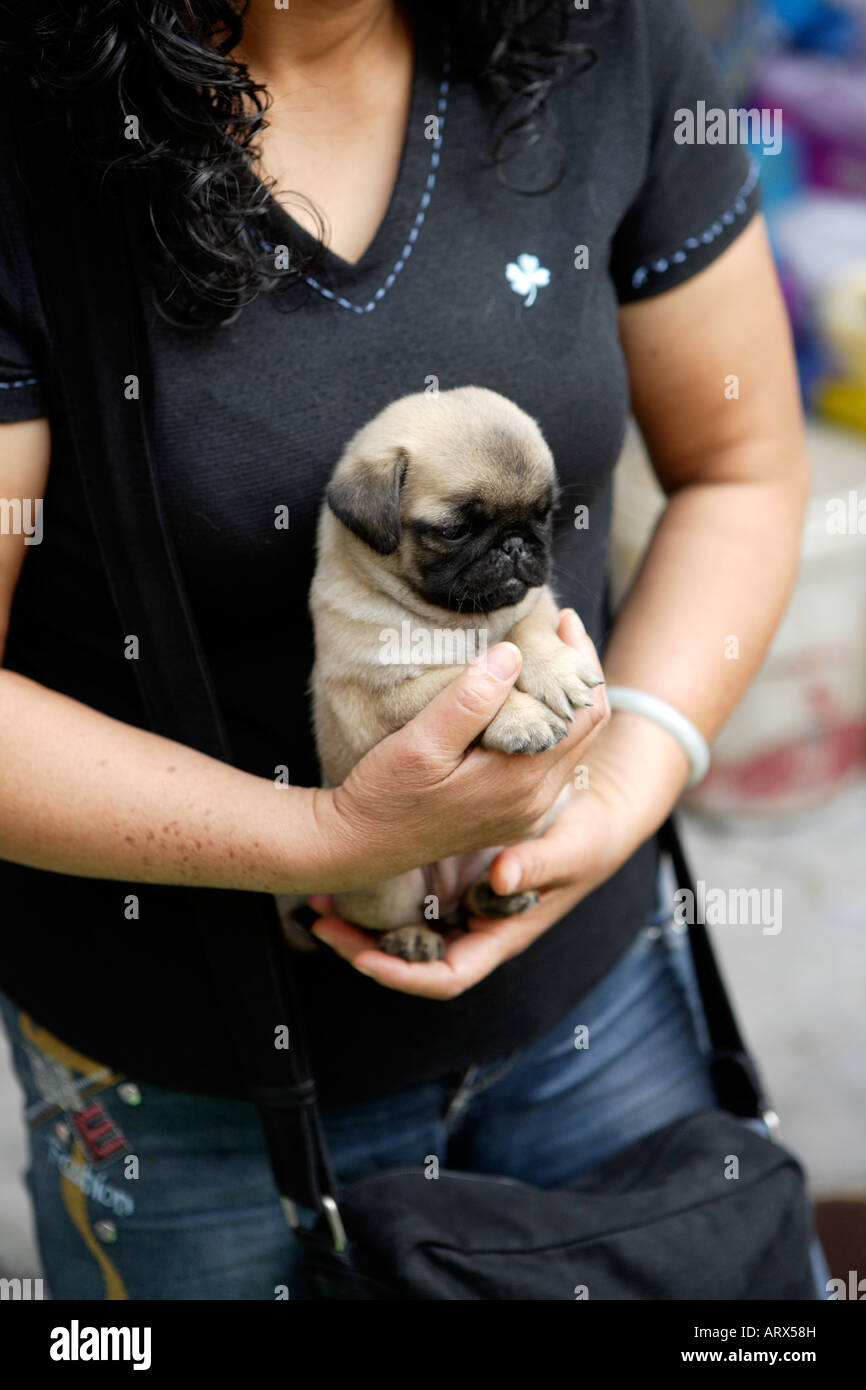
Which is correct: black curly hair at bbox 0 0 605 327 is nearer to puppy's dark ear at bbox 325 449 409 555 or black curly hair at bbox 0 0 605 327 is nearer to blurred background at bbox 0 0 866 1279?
puppy's dark ear at bbox 325 449 409 555

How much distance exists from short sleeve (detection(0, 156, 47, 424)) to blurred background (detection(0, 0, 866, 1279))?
273 cm

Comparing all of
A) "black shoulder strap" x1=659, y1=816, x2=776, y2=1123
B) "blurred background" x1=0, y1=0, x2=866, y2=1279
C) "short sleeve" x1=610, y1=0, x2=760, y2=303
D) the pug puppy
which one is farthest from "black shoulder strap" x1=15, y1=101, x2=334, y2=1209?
"blurred background" x1=0, y1=0, x2=866, y2=1279

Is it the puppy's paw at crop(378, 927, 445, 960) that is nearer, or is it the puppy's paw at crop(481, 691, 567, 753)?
the puppy's paw at crop(481, 691, 567, 753)

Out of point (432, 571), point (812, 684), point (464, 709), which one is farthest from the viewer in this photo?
point (812, 684)

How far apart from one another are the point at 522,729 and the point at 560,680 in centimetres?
12

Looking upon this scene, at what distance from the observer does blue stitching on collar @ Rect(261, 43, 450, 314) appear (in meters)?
1.62

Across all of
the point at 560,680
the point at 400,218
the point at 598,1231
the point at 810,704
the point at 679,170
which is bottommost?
the point at 598,1231

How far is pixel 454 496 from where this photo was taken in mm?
1675

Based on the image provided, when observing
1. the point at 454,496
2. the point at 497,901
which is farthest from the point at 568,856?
the point at 454,496

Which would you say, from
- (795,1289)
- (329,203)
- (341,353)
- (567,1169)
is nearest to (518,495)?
(341,353)

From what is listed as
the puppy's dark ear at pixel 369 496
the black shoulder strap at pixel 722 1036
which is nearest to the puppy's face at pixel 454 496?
the puppy's dark ear at pixel 369 496

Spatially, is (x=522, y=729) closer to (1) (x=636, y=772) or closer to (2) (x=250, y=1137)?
(1) (x=636, y=772)

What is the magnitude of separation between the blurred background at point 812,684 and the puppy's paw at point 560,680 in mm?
2415

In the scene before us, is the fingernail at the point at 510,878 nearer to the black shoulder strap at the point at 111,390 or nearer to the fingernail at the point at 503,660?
the fingernail at the point at 503,660
